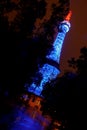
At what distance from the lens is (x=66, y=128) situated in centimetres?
2575

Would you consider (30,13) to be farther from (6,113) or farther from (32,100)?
(32,100)

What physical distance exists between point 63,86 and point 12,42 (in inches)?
231

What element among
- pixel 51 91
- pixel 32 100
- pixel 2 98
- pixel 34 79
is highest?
pixel 32 100

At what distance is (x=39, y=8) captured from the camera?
82.0 feet

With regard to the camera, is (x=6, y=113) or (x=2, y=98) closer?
(x=2, y=98)

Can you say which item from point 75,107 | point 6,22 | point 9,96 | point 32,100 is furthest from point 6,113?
point 32,100

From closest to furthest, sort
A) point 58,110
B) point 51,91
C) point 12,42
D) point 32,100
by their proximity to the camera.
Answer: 1. point 12,42
2. point 58,110
3. point 51,91
4. point 32,100

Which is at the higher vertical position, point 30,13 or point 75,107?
point 30,13

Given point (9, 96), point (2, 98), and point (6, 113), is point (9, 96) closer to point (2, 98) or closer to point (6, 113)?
point (2, 98)

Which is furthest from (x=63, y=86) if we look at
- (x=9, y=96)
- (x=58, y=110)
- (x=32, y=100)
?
(x=32, y=100)

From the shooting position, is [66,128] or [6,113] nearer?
[66,128]

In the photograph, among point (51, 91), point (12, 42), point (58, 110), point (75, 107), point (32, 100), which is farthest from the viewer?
point (32, 100)

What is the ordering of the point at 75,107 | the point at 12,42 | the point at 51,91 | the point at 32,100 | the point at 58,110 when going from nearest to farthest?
the point at 12,42 < the point at 75,107 < the point at 58,110 < the point at 51,91 < the point at 32,100

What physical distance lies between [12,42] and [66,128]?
6912mm
